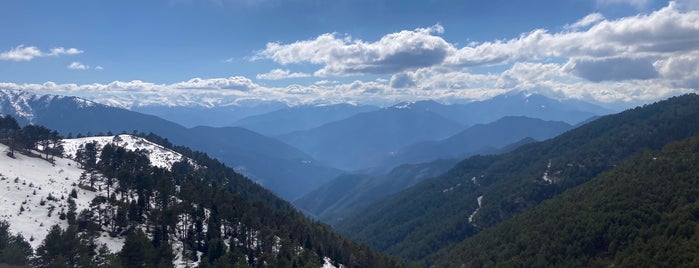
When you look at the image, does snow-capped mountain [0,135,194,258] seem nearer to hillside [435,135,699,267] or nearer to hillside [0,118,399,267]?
hillside [0,118,399,267]

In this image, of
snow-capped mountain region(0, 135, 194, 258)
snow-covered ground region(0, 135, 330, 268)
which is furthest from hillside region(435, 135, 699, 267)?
snow-capped mountain region(0, 135, 194, 258)

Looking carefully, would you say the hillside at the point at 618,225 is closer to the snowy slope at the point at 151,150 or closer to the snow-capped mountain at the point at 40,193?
the snow-capped mountain at the point at 40,193

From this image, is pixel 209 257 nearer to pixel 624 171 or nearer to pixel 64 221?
pixel 64 221

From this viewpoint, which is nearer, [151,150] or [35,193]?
[35,193]

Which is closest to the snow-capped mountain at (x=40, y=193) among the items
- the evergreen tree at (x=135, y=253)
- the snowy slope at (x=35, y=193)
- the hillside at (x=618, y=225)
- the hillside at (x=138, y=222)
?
the snowy slope at (x=35, y=193)

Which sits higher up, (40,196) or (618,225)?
(40,196)

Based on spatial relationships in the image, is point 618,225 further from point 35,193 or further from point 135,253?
point 35,193

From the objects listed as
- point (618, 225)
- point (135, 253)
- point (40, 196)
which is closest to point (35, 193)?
point (40, 196)
